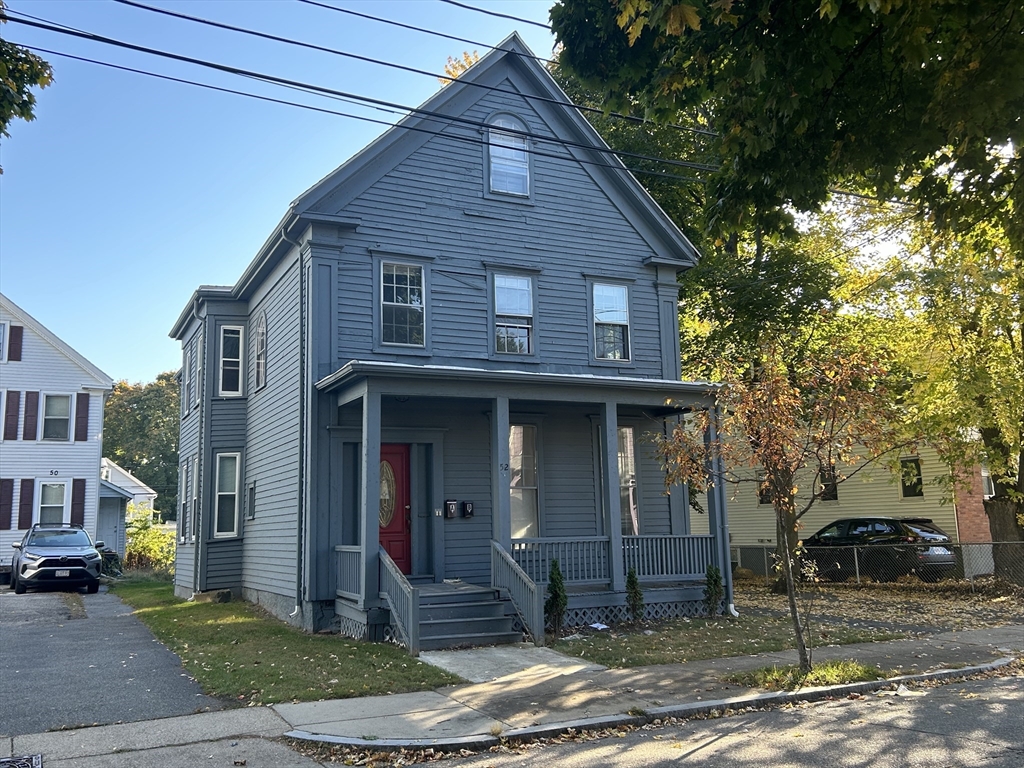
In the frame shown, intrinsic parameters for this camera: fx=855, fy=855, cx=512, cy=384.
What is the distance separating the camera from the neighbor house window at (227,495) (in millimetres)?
18703

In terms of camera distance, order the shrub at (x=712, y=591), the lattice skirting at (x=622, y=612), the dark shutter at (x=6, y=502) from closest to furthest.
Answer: the lattice skirting at (x=622, y=612) → the shrub at (x=712, y=591) → the dark shutter at (x=6, y=502)

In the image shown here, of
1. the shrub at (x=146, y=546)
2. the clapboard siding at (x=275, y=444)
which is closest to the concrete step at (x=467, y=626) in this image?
the clapboard siding at (x=275, y=444)

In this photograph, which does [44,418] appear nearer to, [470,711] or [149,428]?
[470,711]

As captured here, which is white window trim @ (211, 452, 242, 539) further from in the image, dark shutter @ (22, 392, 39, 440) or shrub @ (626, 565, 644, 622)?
dark shutter @ (22, 392, 39, 440)

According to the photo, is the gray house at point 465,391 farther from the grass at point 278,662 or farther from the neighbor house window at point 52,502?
the neighbor house window at point 52,502

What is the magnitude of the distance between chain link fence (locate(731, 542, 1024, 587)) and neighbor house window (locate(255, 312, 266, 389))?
12.3 meters

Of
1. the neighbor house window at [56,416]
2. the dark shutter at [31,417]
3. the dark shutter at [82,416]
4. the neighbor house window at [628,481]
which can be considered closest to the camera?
the neighbor house window at [628,481]

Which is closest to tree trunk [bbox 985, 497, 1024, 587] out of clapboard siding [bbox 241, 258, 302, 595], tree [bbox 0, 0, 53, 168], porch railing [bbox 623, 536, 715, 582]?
porch railing [bbox 623, 536, 715, 582]

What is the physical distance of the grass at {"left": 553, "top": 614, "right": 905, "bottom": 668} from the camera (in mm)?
11164

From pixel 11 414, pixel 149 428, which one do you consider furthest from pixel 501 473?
pixel 149 428

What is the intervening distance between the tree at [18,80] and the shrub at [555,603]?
8926 mm

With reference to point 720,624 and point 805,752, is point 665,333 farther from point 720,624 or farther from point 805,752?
point 805,752

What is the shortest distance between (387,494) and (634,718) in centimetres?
764

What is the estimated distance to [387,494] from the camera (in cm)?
1476
